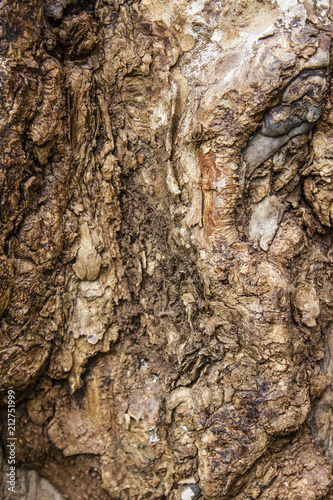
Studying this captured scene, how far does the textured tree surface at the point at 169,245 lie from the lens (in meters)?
2.01

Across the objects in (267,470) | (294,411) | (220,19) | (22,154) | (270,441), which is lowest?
(267,470)

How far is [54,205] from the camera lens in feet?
7.14

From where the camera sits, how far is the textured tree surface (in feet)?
6.60

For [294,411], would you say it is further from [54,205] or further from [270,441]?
[54,205]

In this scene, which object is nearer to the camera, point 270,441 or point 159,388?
point 270,441

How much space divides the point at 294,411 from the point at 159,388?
0.72 metres

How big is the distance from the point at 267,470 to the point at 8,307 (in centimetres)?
156

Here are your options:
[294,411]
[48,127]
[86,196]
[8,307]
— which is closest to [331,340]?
[294,411]

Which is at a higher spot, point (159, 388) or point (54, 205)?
point (54, 205)

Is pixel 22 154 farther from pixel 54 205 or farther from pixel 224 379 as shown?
pixel 224 379

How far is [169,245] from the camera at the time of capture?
2314 mm

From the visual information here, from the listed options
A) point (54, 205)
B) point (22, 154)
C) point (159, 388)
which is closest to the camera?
point (22, 154)

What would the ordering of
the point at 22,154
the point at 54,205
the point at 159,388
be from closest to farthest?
the point at 22,154 < the point at 54,205 < the point at 159,388

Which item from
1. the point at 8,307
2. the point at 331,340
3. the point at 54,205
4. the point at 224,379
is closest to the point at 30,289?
the point at 8,307
